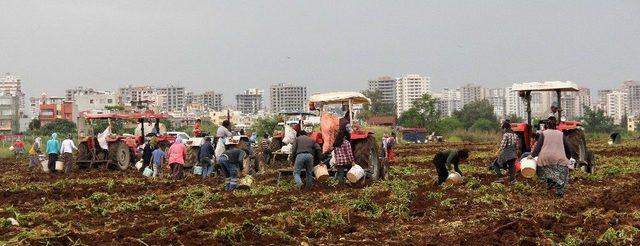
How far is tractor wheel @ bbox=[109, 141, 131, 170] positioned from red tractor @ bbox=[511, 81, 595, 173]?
42.5ft

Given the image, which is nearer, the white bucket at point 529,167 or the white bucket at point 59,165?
the white bucket at point 529,167

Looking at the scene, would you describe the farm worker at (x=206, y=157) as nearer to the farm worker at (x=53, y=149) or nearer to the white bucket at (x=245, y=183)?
the white bucket at (x=245, y=183)

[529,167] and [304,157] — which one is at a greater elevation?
[304,157]

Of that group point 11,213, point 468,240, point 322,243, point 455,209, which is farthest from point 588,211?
point 11,213

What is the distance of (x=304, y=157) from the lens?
1708 centimetres

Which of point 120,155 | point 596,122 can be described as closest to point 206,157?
point 120,155

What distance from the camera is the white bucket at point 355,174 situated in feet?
57.3

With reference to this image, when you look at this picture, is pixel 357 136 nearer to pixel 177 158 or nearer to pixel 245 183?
pixel 245 183

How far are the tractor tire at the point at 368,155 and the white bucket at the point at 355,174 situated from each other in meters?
0.61

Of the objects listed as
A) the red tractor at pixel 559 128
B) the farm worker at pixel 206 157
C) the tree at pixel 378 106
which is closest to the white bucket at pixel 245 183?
the farm worker at pixel 206 157

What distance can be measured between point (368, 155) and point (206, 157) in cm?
466

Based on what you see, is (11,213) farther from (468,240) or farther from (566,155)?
(566,155)

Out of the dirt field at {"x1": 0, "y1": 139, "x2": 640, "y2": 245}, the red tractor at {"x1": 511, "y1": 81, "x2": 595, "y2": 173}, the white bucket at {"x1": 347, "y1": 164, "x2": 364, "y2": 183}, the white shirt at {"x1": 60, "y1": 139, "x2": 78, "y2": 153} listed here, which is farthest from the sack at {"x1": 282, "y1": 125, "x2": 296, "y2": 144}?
the white shirt at {"x1": 60, "y1": 139, "x2": 78, "y2": 153}

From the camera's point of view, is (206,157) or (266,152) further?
(266,152)
